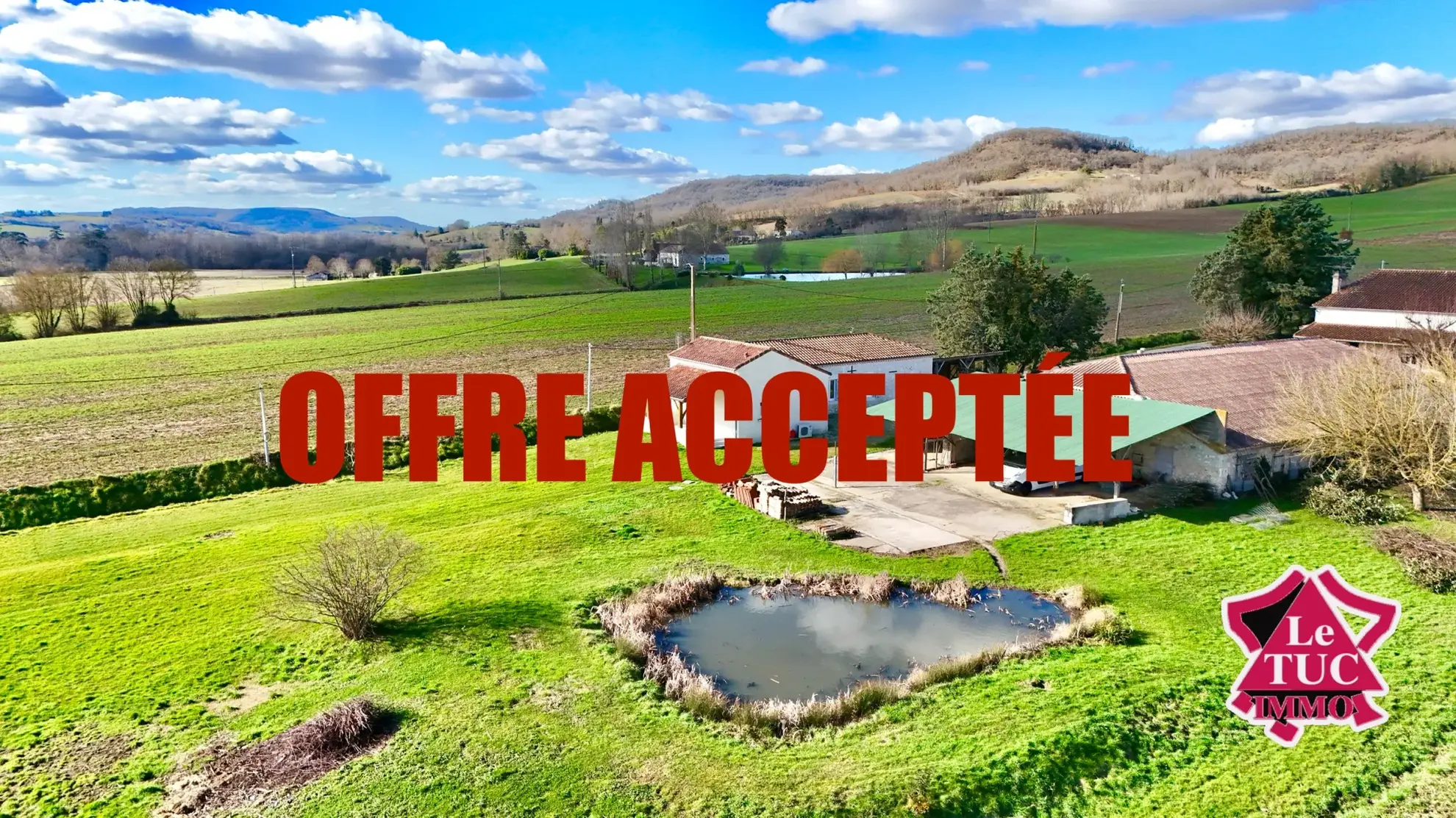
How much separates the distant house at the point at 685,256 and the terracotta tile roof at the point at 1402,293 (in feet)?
178

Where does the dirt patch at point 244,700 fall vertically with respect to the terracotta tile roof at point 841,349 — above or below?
below

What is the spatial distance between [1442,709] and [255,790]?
725 inches

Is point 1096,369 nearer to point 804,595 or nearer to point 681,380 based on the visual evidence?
point 681,380

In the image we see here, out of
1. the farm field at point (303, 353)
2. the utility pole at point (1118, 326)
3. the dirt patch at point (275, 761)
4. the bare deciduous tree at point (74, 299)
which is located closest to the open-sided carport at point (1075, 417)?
the farm field at point (303, 353)

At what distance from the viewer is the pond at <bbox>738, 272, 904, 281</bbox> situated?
93.8m

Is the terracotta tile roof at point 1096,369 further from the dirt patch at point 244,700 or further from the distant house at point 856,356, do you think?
the dirt patch at point 244,700

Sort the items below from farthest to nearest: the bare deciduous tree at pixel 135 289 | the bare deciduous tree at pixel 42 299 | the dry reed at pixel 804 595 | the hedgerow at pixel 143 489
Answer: the bare deciduous tree at pixel 135 289, the bare deciduous tree at pixel 42 299, the hedgerow at pixel 143 489, the dry reed at pixel 804 595

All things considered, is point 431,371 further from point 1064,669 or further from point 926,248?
point 926,248

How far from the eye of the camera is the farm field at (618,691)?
40.5ft

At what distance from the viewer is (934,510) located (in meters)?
25.6

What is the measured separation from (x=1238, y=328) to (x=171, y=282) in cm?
7936

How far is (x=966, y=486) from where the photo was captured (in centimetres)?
2803

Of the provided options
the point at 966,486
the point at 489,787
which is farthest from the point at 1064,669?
the point at 966,486

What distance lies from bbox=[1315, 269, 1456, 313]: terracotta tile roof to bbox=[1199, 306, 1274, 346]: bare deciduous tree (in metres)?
2.95
